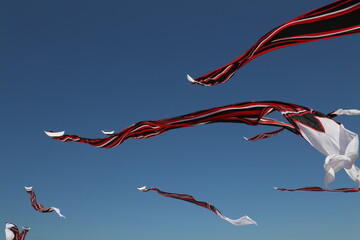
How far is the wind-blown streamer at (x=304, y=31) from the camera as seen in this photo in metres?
6.79

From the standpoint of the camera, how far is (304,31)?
7.39 metres

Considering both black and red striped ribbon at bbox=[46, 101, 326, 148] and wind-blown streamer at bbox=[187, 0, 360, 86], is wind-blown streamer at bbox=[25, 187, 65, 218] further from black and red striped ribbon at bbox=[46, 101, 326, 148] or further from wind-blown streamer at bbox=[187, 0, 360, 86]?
wind-blown streamer at bbox=[187, 0, 360, 86]

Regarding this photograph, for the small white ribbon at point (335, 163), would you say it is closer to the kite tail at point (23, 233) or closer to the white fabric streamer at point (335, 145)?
the white fabric streamer at point (335, 145)

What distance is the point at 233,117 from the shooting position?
8383mm

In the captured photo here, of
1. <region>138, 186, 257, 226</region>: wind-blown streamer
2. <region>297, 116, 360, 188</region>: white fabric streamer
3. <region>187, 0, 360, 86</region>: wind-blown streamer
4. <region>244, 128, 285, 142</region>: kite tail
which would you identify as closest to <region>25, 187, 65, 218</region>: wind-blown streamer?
<region>138, 186, 257, 226</region>: wind-blown streamer

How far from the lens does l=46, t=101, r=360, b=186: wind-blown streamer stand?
19.0ft

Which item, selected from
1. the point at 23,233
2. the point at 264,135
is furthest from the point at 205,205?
the point at 23,233

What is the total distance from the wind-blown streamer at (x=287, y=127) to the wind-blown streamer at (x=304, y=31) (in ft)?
3.11

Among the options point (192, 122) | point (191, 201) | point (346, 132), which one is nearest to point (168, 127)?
point (192, 122)

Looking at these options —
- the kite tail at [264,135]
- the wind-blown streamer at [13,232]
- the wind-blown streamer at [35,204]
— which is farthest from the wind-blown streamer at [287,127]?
the wind-blown streamer at [13,232]

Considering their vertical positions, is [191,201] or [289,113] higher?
[289,113]

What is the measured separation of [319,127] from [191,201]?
4595 millimetres

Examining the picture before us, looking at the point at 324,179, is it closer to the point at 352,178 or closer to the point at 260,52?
the point at 352,178

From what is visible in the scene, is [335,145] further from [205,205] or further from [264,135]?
[264,135]
